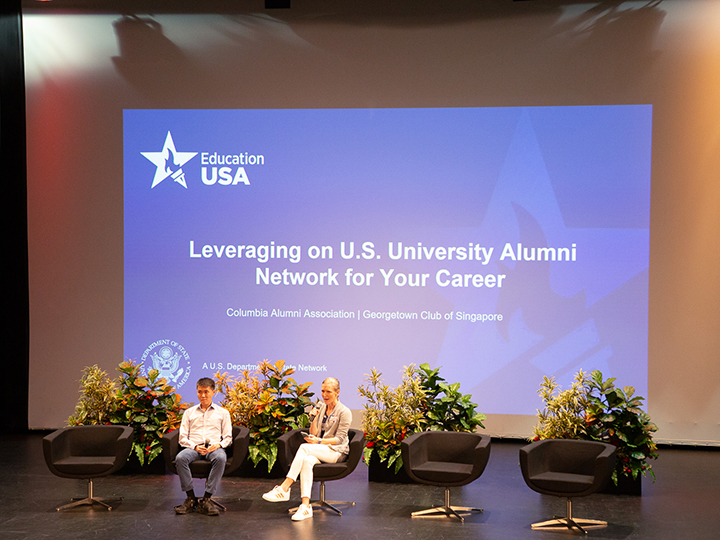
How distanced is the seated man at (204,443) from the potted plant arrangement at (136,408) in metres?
0.72

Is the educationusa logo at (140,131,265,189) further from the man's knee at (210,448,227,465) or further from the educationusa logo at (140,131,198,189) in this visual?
the man's knee at (210,448,227,465)

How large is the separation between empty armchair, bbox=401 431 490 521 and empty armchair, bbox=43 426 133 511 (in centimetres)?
231

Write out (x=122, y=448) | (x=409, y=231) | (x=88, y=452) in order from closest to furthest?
(x=122, y=448) < (x=88, y=452) < (x=409, y=231)

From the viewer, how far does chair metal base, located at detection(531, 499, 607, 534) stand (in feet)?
18.0

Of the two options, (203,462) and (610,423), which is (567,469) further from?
(203,462)

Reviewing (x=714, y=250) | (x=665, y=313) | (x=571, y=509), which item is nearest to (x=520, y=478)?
(x=571, y=509)

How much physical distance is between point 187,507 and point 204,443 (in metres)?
0.51

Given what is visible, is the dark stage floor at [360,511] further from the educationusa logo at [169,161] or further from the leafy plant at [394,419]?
the educationusa logo at [169,161]

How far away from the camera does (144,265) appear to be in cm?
866

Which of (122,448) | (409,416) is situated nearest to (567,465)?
(409,416)

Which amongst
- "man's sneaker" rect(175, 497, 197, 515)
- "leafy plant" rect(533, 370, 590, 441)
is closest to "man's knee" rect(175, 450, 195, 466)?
"man's sneaker" rect(175, 497, 197, 515)

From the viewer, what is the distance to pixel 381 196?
27.5ft

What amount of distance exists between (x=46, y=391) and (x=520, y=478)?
5.57 metres

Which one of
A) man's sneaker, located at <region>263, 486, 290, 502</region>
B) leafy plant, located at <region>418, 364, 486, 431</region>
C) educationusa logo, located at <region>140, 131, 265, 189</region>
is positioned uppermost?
educationusa logo, located at <region>140, 131, 265, 189</region>
